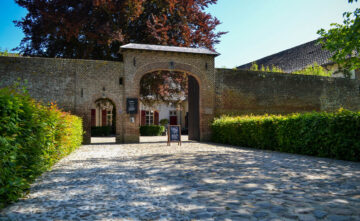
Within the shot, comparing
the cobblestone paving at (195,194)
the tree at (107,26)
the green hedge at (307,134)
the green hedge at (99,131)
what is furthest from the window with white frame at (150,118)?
the cobblestone paving at (195,194)

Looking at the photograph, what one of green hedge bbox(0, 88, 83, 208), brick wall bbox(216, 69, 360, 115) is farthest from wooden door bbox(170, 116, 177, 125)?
green hedge bbox(0, 88, 83, 208)

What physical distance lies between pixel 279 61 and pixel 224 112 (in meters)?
15.9

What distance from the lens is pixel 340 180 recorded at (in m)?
4.25

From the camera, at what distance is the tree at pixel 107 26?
1332 centimetres

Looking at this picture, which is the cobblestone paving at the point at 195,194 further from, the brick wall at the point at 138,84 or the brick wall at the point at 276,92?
the brick wall at the point at 276,92

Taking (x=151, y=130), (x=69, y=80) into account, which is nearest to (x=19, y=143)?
(x=69, y=80)

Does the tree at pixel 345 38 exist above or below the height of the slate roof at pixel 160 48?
below

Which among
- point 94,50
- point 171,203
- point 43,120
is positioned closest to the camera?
point 171,203

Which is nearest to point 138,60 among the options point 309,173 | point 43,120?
point 43,120

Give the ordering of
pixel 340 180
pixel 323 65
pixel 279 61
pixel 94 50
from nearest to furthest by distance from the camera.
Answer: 1. pixel 340 180
2. pixel 94 50
3. pixel 323 65
4. pixel 279 61

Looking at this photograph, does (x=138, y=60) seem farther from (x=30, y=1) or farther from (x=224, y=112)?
(x=30, y=1)

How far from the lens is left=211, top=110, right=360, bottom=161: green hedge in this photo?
6566 mm

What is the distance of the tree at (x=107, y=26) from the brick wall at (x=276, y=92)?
3.07 metres

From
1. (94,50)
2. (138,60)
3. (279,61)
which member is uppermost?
(279,61)
